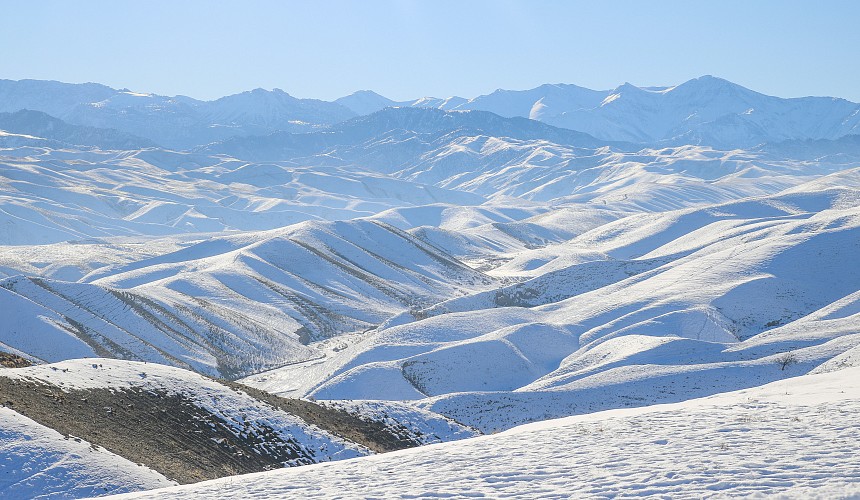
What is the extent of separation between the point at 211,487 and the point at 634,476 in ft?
28.8

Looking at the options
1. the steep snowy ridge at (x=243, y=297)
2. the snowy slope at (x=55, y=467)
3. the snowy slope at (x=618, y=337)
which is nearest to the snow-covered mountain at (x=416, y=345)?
the snowy slope at (x=55, y=467)

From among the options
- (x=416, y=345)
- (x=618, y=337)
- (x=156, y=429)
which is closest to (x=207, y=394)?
Result: (x=156, y=429)

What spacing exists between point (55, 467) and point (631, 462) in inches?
555

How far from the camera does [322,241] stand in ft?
467

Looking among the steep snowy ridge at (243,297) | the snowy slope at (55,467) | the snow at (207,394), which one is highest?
the snowy slope at (55,467)

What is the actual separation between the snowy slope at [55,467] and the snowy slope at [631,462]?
341 cm

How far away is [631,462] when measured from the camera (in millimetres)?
16281

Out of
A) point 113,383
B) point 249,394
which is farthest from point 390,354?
point 113,383

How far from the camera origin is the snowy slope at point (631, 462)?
14.6 metres

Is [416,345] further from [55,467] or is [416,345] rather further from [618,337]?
[55,467]

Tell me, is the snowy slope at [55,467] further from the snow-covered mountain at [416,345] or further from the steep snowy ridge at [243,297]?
the steep snowy ridge at [243,297]

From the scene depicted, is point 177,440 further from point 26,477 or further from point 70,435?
point 26,477

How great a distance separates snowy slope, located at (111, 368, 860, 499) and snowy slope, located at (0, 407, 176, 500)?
3.41 m

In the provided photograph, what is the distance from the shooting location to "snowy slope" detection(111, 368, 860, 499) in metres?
14.6
